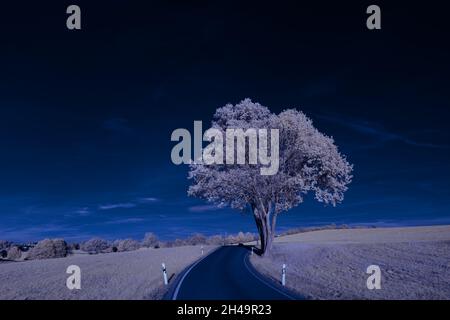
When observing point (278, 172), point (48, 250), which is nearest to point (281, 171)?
point (278, 172)

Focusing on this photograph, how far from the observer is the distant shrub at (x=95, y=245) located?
295ft

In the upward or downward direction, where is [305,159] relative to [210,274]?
upward

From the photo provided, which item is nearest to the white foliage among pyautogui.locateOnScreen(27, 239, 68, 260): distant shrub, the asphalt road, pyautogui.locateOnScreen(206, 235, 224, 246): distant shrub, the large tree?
the large tree

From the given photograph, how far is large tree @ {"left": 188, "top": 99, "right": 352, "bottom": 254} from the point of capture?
1512 inches

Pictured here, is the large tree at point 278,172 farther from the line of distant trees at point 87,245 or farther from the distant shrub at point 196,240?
the distant shrub at point 196,240

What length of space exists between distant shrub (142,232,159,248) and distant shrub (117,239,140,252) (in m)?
5.15

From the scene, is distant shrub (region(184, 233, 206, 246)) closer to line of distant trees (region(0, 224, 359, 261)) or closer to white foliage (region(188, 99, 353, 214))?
line of distant trees (region(0, 224, 359, 261))

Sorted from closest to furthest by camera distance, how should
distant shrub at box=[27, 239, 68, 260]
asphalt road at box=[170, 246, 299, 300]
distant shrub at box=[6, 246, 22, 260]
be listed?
1. asphalt road at box=[170, 246, 299, 300]
2. distant shrub at box=[27, 239, 68, 260]
3. distant shrub at box=[6, 246, 22, 260]

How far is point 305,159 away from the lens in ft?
130

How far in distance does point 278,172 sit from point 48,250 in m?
44.0

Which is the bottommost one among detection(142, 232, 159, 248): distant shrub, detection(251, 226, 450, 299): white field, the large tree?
detection(142, 232, 159, 248): distant shrub
